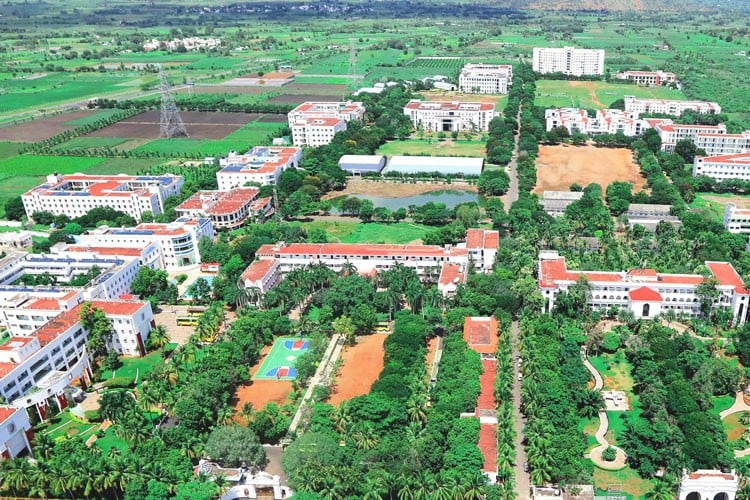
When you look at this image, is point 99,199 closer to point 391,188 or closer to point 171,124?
point 391,188

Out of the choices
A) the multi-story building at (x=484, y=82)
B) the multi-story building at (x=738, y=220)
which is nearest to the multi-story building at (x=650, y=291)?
the multi-story building at (x=738, y=220)

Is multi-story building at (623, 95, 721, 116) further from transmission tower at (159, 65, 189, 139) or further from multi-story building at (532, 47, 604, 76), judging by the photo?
transmission tower at (159, 65, 189, 139)

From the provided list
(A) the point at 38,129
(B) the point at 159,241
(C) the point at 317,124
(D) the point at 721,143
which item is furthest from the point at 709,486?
(A) the point at 38,129

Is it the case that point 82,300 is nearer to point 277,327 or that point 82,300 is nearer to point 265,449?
point 277,327

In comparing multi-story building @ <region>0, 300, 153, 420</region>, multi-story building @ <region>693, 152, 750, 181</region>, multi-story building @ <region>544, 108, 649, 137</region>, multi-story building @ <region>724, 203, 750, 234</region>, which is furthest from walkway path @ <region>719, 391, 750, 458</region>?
multi-story building @ <region>544, 108, 649, 137</region>

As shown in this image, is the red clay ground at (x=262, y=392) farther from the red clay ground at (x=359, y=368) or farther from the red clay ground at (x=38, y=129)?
the red clay ground at (x=38, y=129)

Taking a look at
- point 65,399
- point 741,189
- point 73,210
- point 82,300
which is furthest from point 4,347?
point 741,189
